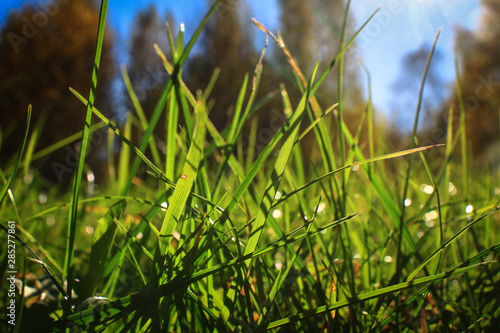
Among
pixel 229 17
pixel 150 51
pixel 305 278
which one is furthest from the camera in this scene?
pixel 150 51

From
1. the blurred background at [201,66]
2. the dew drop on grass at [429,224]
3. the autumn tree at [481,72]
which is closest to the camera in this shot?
the dew drop on grass at [429,224]

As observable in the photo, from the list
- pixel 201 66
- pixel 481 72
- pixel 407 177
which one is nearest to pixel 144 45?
pixel 201 66

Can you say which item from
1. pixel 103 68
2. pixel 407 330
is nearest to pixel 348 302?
pixel 407 330

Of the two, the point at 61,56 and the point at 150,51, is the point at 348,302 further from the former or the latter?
the point at 150,51


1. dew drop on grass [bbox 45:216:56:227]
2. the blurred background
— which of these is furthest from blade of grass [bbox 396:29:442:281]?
the blurred background

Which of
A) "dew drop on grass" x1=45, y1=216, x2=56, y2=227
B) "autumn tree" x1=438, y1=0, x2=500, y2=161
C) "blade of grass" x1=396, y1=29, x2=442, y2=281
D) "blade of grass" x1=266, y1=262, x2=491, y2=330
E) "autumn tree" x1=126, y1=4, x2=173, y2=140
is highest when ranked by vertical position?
"autumn tree" x1=126, y1=4, x2=173, y2=140

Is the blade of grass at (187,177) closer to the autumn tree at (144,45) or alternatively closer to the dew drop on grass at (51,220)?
the dew drop on grass at (51,220)

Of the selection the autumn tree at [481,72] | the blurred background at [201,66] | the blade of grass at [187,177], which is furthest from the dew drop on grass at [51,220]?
the autumn tree at [481,72]

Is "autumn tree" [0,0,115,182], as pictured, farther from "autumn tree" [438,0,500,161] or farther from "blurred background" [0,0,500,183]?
"autumn tree" [438,0,500,161]

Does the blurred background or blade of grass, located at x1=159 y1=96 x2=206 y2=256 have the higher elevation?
the blurred background
